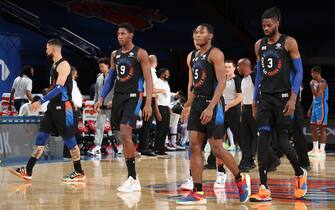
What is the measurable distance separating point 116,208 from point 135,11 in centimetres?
1618

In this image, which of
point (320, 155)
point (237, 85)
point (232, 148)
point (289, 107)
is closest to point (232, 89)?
point (237, 85)

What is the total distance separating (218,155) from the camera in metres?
7.02

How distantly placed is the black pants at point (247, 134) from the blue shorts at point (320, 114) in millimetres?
5029

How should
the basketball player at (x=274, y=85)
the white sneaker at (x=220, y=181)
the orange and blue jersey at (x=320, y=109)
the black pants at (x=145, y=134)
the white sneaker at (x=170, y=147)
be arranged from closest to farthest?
1. the basketball player at (x=274, y=85)
2. the white sneaker at (x=220, y=181)
3. the black pants at (x=145, y=134)
4. the orange and blue jersey at (x=320, y=109)
5. the white sneaker at (x=170, y=147)

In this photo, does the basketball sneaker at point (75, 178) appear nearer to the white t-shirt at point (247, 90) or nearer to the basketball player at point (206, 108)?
the basketball player at point (206, 108)

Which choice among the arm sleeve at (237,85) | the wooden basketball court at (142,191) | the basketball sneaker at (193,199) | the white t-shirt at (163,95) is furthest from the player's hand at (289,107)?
the white t-shirt at (163,95)

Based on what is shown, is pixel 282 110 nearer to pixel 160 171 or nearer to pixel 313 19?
pixel 160 171

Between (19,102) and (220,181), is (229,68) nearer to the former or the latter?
(220,181)

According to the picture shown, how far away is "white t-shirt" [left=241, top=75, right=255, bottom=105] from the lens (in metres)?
10.5

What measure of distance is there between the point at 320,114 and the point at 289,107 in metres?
8.58

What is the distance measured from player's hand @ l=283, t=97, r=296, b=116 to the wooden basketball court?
0.90 metres

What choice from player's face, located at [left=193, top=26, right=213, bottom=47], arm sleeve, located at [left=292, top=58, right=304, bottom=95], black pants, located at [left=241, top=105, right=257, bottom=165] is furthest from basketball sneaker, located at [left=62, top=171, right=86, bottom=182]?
arm sleeve, located at [left=292, top=58, right=304, bottom=95]

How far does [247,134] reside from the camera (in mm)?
10656

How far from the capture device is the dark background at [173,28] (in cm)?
2089
